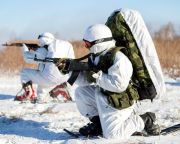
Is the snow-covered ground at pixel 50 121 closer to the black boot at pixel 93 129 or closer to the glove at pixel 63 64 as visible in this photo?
the black boot at pixel 93 129

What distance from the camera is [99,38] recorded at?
20.7 ft

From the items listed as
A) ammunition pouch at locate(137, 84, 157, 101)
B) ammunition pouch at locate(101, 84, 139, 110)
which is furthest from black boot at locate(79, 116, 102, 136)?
ammunition pouch at locate(137, 84, 157, 101)

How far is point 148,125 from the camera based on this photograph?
6469 mm

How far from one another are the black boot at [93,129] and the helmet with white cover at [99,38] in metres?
0.81

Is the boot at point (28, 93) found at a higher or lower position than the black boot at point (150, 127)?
lower

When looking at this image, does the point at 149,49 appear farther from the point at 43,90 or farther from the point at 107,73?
the point at 43,90

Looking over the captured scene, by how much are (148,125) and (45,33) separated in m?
5.14

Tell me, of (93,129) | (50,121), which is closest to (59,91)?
(50,121)

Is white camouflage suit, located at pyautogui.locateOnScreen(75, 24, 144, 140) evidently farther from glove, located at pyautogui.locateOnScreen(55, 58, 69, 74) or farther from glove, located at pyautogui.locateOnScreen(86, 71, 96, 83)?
glove, located at pyautogui.locateOnScreen(55, 58, 69, 74)

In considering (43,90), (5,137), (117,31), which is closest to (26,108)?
(43,90)

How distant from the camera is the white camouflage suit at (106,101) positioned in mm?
6082

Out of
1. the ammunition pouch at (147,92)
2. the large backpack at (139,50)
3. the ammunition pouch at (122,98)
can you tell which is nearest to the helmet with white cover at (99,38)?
the large backpack at (139,50)

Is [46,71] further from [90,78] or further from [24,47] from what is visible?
[90,78]

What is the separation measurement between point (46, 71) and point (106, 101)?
15.7 feet
